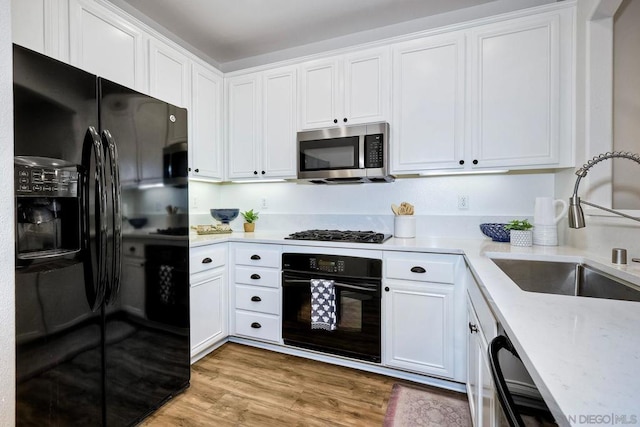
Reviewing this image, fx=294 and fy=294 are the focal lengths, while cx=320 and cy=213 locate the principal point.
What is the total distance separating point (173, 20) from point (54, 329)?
7.92 feet

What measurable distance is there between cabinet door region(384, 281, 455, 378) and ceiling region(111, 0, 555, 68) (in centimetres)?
212

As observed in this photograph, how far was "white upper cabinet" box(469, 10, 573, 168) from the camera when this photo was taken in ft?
6.10

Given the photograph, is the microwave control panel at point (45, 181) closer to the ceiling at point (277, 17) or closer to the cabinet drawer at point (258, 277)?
the cabinet drawer at point (258, 277)

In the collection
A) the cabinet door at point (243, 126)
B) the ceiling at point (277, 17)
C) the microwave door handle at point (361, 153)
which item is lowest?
the microwave door handle at point (361, 153)

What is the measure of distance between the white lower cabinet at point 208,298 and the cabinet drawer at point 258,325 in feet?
0.41

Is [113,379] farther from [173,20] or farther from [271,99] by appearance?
[173,20]

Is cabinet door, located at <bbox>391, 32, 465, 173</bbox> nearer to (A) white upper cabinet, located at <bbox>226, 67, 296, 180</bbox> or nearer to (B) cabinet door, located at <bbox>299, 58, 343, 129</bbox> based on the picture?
(B) cabinet door, located at <bbox>299, 58, 343, 129</bbox>

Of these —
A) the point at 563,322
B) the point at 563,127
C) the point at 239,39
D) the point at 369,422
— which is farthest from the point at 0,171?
the point at 563,127

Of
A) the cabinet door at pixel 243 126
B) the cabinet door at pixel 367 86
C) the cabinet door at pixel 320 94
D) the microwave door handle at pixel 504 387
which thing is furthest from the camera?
the cabinet door at pixel 243 126

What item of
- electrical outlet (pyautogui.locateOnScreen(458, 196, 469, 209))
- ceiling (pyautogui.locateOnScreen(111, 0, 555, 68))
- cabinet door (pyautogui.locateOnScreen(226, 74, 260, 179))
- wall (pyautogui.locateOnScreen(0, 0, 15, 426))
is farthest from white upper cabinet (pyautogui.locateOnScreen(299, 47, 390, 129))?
wall (pyautogui.locateOnScreen(0, 0, 15, 426))

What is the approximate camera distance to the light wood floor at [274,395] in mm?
1624

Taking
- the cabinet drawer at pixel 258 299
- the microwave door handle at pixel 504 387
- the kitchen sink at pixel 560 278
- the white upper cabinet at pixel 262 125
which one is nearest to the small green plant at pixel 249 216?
the white upper cabinet at pixel 262 125

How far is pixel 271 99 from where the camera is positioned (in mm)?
2605

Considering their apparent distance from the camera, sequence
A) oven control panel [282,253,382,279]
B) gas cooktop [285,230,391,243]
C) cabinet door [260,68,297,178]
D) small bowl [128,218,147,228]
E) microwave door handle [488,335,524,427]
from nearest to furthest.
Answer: microwave door handle [488,335,524,427] < small bowl [128,218,147,228] < oven control panel [282,253,382,279] < gas cooktop [285,230,391,243] < cabinet door [260,68,297,178]
